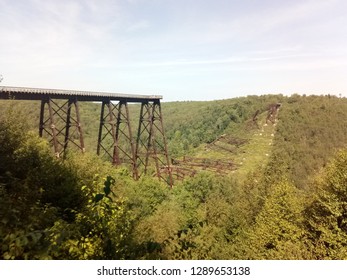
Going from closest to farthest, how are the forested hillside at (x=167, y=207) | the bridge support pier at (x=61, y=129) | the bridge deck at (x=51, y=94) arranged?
1. the forested hillside at (x=167, y=207)
2. the bridge deck at (x=51, y=94)
3. the bridge support pier at (x=61, y=129)

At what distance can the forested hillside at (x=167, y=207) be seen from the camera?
4105 millimetres

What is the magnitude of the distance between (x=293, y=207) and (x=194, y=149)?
54092 millimetres

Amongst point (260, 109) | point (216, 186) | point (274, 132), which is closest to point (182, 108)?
point (260, 109)

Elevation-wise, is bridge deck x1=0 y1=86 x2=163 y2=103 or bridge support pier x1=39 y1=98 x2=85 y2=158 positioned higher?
bridge deck x1=0 y1=86 x2=163 y2=103

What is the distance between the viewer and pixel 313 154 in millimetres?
52438

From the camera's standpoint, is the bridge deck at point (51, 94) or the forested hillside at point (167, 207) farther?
the bridge deck at point (51, 94)

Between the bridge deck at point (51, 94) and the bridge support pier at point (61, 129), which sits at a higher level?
the bridge deck at point (51, 94)

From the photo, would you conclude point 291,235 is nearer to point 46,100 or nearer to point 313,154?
point 46,100

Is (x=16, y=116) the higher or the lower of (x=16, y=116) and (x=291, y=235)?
the higher

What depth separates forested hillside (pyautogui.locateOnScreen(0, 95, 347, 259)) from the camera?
Answer: 4105mm

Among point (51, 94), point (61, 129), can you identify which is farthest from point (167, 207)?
point (51, 94)

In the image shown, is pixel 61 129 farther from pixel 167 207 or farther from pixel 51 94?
pixel 167 207

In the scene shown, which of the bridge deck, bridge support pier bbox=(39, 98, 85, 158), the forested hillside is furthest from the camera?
bridge support pier bbox=(39, 98, 85, 158)

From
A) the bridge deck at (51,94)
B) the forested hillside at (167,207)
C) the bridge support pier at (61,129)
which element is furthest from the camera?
the bridge support pier at (61,129)
